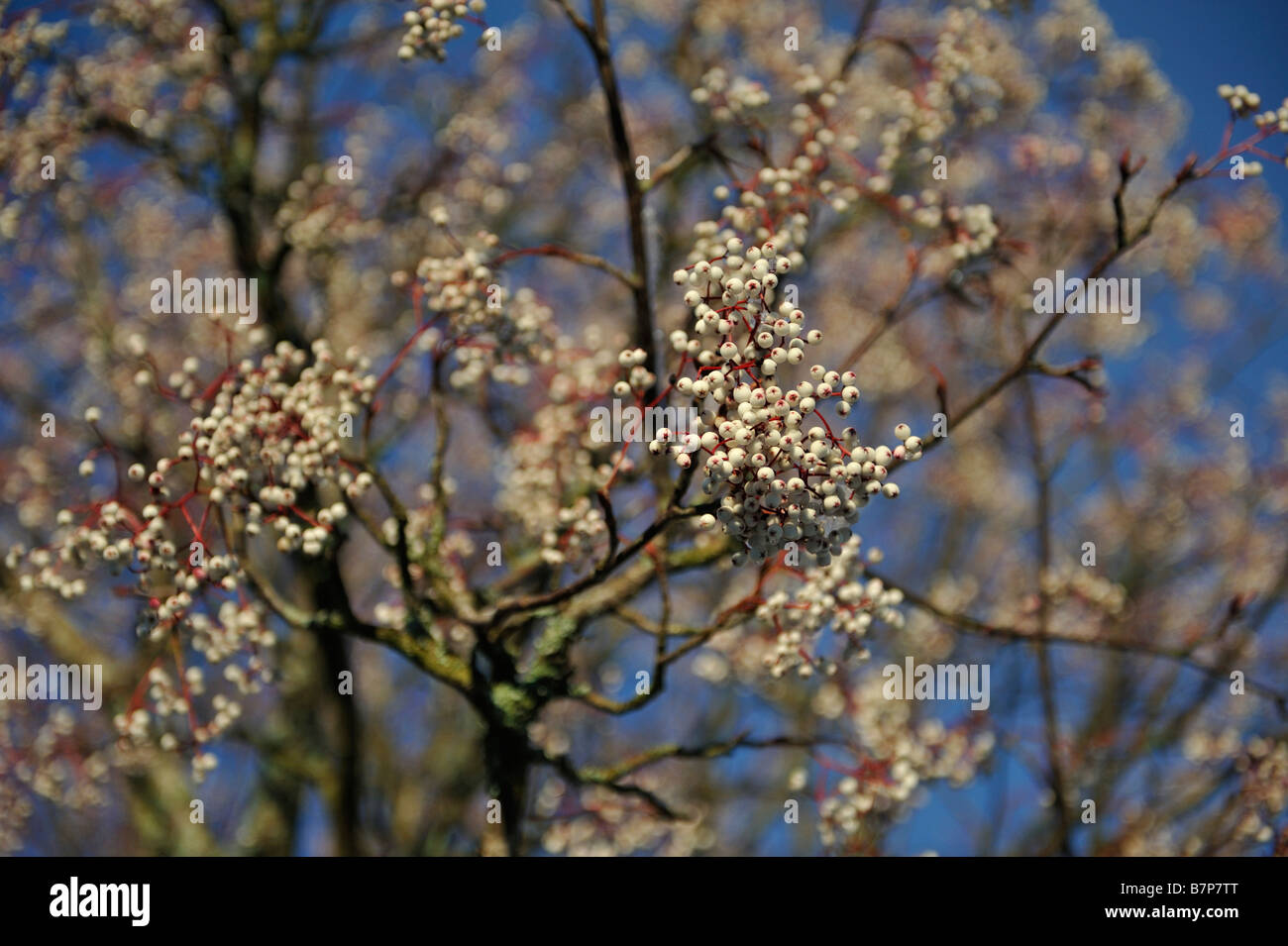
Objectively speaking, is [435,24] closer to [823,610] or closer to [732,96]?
[732,96]

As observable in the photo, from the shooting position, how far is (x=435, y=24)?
14.3 ft

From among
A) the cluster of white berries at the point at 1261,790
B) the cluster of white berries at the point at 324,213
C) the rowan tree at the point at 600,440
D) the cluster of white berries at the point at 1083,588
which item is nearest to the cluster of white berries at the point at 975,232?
the rowan tree at the point at 600,440

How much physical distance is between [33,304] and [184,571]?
8.31m

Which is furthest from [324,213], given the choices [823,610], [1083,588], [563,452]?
[1083,588]

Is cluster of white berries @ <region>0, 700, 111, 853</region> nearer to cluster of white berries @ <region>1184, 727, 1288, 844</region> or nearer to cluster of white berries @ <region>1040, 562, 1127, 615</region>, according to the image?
cluster of white berries @ <region>1040, 562, 1127, 615</region>

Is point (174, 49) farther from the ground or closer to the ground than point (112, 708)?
farther from the ground

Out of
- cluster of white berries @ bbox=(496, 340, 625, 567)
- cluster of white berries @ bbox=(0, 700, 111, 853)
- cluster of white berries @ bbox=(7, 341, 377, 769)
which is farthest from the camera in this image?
cluster of white berries @ bbox=(0, 700, 111, 853)

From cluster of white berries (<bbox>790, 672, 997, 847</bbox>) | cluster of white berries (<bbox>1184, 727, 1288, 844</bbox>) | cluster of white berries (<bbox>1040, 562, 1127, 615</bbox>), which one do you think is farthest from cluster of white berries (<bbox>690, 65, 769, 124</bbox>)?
cluster of white berries (<bbox>1184, 727, 1288, 844</bbox>)

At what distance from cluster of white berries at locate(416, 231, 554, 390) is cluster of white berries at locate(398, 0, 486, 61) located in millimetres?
853

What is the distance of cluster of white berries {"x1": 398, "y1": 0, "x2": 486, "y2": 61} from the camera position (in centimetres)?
437

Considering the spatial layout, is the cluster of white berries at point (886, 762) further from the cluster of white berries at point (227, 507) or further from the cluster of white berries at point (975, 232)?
the cluster of white berries at point (227, 507)

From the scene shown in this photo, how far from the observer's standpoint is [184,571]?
4129mm
